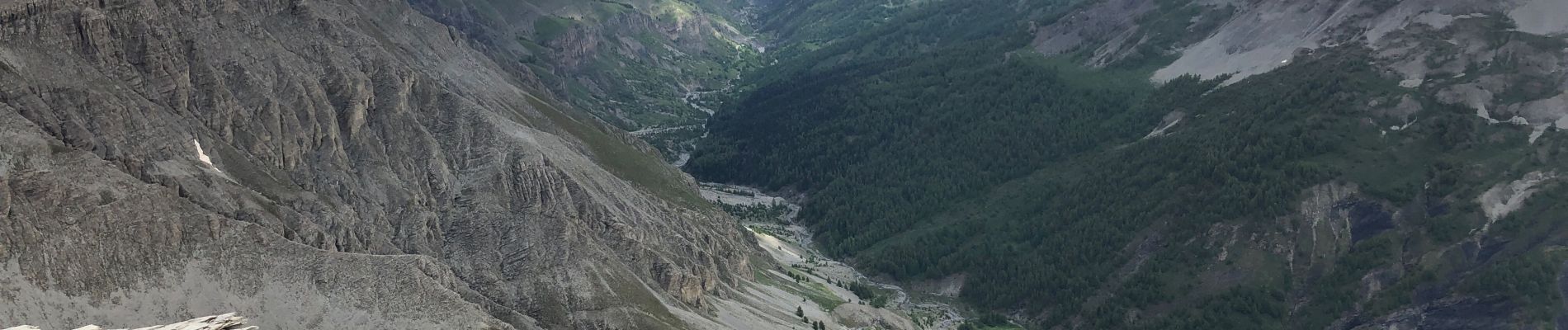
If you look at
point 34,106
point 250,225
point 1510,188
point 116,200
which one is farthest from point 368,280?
point 1510,188

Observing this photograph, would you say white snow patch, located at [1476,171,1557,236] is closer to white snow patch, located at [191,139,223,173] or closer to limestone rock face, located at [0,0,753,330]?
limestone rock face, located at [0,0,753,330]

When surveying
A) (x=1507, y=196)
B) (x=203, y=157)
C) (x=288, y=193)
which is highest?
(x=203, y=157)

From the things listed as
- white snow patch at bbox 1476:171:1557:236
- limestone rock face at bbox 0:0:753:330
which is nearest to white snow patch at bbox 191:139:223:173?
limestone rock face at bbox 0:0:753:330

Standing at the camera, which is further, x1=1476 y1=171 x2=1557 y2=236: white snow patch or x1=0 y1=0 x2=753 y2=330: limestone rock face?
x1=1476 y1=171 x2=1557 y2=236: white snow patch

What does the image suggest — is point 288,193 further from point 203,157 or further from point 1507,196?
point 1507,196

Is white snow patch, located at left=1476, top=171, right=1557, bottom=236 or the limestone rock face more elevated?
the limestone rock face

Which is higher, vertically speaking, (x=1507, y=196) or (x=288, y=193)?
(x=288, y=193)

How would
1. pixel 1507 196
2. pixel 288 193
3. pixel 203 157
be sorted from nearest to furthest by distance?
pixel 203 157
pixel 288 193
pixel 1507 196

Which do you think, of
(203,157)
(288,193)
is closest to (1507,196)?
(288,193)

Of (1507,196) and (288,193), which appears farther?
(1507,196)
